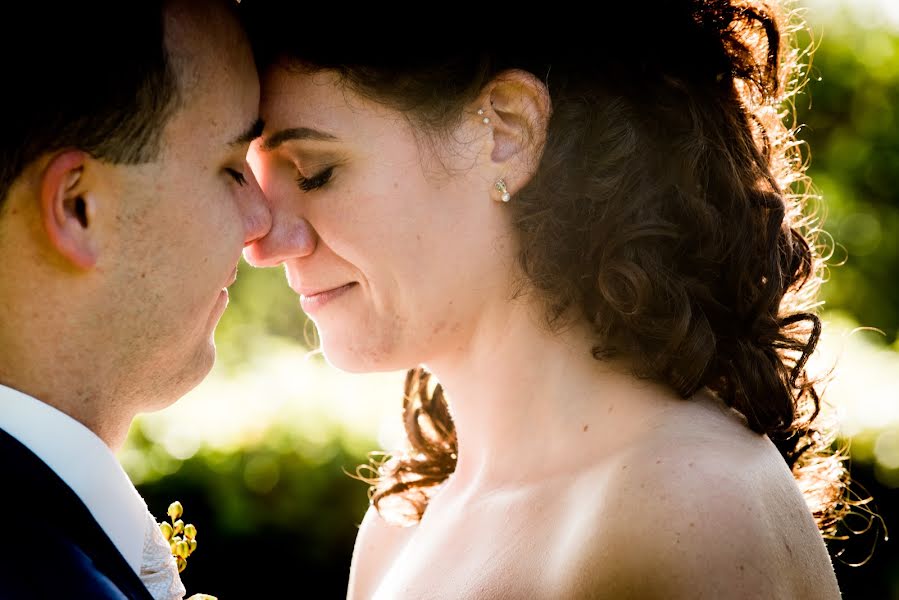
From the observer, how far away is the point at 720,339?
2.90 m

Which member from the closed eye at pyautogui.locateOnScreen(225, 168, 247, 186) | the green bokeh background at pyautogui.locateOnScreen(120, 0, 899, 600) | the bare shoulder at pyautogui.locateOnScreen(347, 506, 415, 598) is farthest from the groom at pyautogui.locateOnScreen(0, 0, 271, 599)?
the green bokeh background at pyautogui.locateOnScreen(120, 0, 899, 600)

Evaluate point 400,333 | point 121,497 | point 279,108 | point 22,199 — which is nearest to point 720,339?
point 400,333

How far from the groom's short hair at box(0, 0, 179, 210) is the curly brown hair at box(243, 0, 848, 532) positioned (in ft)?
1.84

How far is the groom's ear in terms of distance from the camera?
2277 mm

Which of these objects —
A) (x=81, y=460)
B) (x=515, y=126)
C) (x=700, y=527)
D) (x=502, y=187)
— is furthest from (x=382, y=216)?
(x=700, y=527)

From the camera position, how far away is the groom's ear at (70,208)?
2.28 meters

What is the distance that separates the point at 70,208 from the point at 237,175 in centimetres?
52

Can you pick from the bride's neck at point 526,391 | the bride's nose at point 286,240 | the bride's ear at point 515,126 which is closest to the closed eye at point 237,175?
the bride's nose at point 286,240

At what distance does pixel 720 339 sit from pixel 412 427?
4.72ft

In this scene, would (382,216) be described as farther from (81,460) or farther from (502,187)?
(81,460)

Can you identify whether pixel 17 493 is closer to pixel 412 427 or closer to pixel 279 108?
pixel 279 108

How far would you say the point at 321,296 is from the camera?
124 inches

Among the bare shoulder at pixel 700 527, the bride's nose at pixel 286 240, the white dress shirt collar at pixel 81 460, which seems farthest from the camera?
the bride's nose at pixel 286 240

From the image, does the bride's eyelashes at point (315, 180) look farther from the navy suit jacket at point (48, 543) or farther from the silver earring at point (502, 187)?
the navy suit jacket at point (48, 543)
